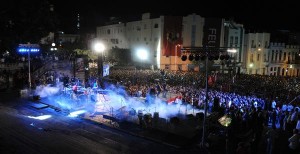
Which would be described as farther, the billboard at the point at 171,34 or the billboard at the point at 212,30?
the billboard at the point at 212,30

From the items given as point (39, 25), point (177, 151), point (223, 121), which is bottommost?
point (177, 151)

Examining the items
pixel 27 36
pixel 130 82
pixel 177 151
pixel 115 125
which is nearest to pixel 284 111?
pixel 177 151

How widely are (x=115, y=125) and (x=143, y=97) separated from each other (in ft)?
20.6

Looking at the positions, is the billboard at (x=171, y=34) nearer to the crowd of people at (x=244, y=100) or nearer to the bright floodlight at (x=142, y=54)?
the bright floodlight at (x=142, y=54)

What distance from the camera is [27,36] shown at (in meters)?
33.6

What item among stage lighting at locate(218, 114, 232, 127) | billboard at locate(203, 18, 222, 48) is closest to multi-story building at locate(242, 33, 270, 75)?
billboard at locate(203, 18, 222, 48)

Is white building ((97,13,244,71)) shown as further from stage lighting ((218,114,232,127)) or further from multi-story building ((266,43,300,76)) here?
stage lighting ((218,114,232,127))

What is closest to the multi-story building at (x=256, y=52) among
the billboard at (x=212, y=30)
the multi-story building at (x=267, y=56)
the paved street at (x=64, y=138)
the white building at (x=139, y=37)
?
the multi-story building at (x=267, y=56)

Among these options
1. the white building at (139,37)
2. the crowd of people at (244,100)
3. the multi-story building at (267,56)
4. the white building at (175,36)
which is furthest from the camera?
the multi-story building at (267,56)

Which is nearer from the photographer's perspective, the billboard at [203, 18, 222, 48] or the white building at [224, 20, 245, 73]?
the billboard at [203, 18, 222, 48]

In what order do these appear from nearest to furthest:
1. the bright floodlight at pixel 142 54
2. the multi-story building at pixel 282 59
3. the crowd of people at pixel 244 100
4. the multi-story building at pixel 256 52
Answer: the crowd of people at pixel 244 100 < the bright floodlight at pixel 142 54 < the multi-story building at pixel 256 52 < the multi-story building at pixel 282 59

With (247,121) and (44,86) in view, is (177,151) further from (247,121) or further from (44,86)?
(44,86)

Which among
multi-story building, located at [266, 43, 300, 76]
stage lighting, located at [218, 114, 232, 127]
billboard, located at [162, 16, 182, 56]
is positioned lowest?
stage lighting, located at [218, 114, 232, 127]

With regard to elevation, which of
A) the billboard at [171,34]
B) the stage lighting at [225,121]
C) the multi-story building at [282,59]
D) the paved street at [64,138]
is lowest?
the paved street at [64,138]
